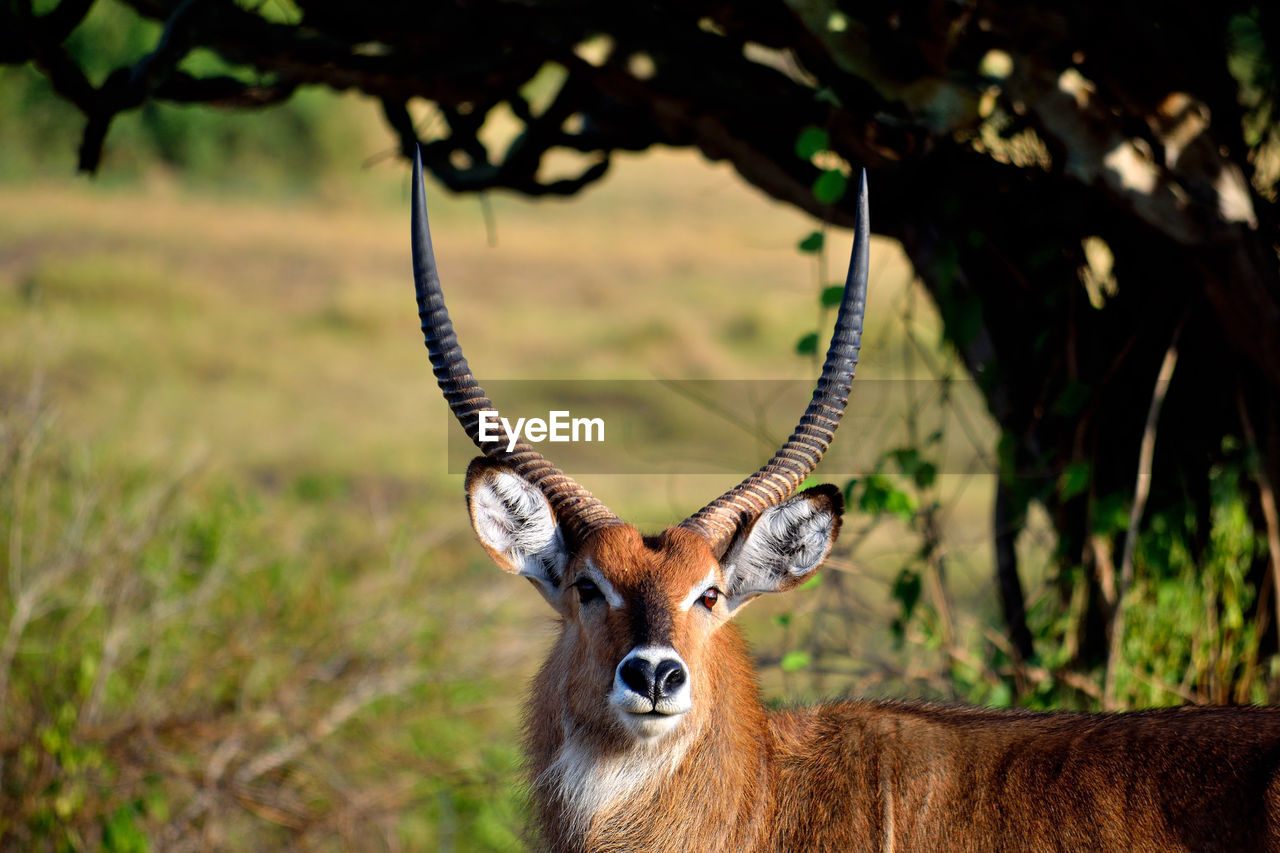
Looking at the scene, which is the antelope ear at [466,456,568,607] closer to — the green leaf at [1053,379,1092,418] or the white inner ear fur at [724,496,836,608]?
the white inner ear fur at [724,496,836,608]

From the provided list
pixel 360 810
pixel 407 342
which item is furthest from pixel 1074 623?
pixel 407 342

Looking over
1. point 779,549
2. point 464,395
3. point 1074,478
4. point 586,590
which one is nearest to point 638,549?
point 586,590

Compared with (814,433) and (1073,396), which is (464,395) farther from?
(1073,396)

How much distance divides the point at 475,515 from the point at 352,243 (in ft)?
63.9

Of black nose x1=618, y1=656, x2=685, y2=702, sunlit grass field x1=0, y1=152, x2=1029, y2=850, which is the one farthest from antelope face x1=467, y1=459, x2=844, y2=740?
sunlit grass field x1=0, y1=152, x2=1029, y2=850

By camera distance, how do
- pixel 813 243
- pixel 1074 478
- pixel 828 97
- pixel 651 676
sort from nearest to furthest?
pixel 651 676, pixel 828 97, pixel 813 243, pixel 1074 478

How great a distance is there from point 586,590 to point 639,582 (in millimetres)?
245

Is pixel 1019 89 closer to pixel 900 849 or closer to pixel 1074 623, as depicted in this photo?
pixel 1074 623

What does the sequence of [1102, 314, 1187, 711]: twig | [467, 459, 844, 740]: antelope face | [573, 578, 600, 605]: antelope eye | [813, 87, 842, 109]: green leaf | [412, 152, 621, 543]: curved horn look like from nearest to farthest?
[467, 459, 844, 740]: antelope face
[412, 152, 621, 543]: curved horn
[573, 578, 600, 605]: antelope eye
[813, 87, 842, 109]: green leaf
[1102, 314, 1187, 711]: twig

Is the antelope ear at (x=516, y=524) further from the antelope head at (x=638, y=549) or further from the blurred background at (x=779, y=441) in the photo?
the blurred background at (x=779, y=441)

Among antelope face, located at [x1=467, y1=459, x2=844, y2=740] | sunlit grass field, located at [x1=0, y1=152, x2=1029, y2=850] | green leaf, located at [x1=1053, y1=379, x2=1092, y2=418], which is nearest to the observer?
antelope face, located at [x1=467, y1=459, x2=844, y2=740]

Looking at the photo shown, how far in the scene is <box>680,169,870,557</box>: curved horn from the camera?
422cm

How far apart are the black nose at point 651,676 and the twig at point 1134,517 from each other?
2.97 m

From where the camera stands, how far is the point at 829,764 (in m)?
4.16
